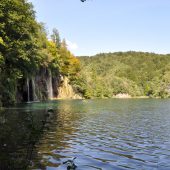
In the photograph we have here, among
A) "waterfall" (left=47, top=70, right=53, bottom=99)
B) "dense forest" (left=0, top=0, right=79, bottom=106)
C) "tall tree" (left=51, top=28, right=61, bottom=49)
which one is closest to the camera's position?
"dense forest" (left=0, top=0, right=79, bottom=106)

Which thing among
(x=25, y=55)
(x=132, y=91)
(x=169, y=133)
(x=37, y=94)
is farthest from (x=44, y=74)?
(x=132, y=91)

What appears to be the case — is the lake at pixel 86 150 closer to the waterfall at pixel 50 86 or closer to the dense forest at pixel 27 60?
the dense forest at pixel 27 60

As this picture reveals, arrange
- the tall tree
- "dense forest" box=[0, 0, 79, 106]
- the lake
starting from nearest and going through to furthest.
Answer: the lake, "dense forest" box=[0, 0, 79, 106], the tall tree

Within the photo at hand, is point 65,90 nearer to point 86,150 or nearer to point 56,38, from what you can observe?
point 56,38

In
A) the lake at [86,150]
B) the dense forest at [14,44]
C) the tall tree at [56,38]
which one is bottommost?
the lake at [86,150]

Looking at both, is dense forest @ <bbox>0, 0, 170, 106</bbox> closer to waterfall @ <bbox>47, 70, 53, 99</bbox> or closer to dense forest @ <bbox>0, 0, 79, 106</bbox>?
dense forest @ <bbox>0, 0, 79, 106</bbox>

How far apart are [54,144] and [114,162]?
13.7 feet

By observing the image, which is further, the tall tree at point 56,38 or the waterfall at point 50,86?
the tall tree at point 56,38

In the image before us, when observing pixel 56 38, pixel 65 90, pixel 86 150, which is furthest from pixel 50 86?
pixel 86 150

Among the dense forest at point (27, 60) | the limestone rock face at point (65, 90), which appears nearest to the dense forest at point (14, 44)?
the dense forest at point (27, 60)

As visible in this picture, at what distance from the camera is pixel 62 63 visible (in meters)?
96.9

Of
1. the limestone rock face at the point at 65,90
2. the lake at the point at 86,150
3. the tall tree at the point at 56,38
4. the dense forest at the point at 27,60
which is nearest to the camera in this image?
the lake at the point at 86,150

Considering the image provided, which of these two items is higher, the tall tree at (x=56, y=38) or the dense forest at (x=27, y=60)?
the tall tree at (x=56, y=38)

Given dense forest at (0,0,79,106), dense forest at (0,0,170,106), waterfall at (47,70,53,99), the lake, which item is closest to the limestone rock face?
dense forest at (0,0,170,106)
